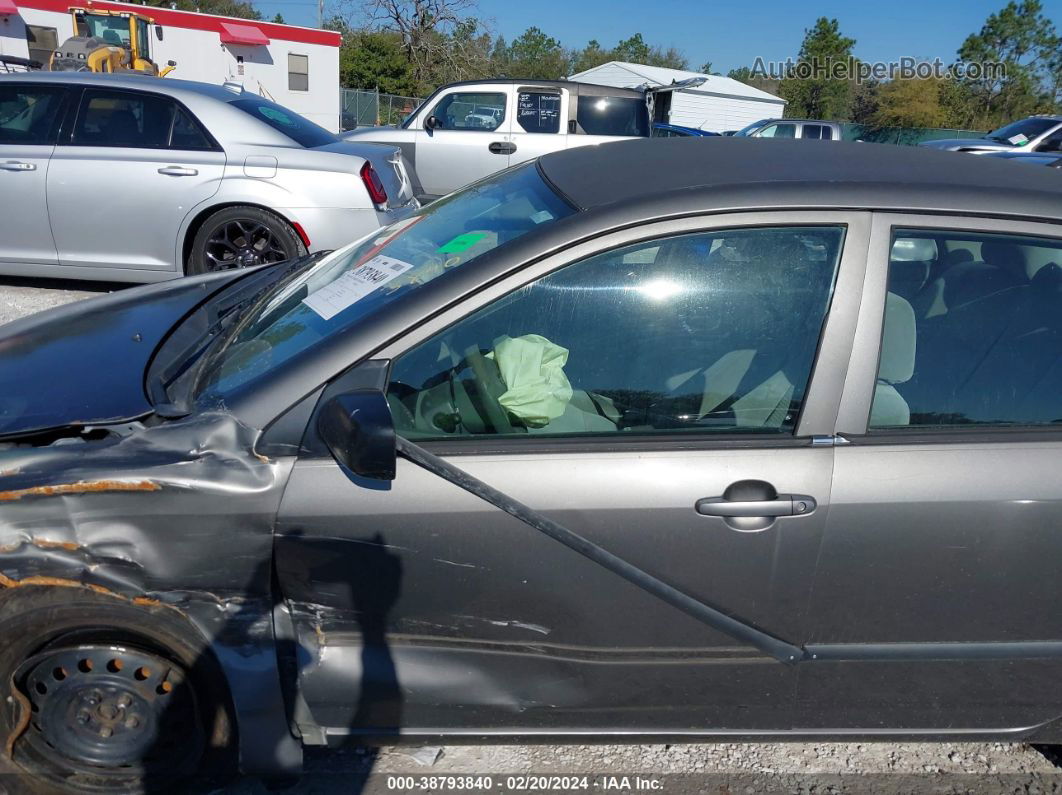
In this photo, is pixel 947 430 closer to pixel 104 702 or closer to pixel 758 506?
pixel 758 506

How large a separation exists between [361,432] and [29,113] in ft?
19.0

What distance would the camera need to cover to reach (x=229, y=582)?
2004 millimetres

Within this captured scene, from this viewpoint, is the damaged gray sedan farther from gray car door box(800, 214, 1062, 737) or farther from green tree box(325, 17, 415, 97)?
green tree box(325, 17, 415, 97)

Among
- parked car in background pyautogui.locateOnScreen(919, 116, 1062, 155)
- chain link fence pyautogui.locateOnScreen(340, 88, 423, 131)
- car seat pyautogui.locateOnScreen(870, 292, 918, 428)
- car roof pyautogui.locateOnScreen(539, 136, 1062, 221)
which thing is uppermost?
chain link fence pyautogui.locateOnScreen(340, 88, 423, 131)

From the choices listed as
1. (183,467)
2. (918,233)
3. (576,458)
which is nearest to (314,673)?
(183,467)

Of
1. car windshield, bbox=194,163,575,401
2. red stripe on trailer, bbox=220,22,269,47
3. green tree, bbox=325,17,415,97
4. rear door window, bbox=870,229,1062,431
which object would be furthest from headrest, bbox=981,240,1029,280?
green tree, bbox=325,17,415,97

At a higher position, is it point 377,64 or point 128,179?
point 377,64

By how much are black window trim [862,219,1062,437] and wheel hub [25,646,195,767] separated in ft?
5.79

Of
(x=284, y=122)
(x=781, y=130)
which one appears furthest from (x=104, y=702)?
(x=781, y=130)

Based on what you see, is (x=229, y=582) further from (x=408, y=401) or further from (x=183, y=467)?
(x=408, y=401)

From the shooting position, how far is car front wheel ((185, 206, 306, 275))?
6035 millimetres

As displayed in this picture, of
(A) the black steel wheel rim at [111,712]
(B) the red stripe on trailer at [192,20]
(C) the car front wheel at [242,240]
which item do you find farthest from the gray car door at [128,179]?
(B) the red stripe on trailer at [192,20]

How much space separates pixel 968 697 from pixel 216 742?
73.5 inches

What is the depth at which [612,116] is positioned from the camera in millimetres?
10945
